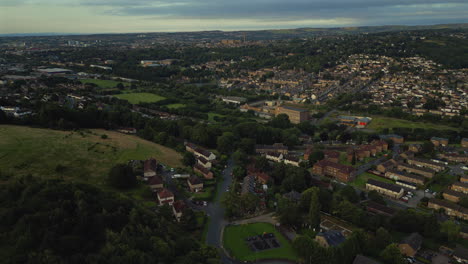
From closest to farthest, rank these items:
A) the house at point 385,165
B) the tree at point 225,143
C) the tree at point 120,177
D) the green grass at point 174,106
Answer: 1. the tree at point 120,177
2. the house at point 385,165
3. the tree at point 225,143
4. the green grass at point 174,106

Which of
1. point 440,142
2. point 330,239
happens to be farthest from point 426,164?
point 330,239

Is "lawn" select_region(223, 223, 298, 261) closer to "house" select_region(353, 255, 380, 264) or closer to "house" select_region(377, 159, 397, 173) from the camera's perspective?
"house" select_region(353, 255, 380, 264)

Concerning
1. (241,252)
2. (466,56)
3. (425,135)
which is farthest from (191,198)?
(466,56)

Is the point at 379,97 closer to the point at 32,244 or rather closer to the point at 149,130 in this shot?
the point at 149,130

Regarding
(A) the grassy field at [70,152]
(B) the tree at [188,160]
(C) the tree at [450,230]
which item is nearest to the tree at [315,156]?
(B) the tree at [188,160]

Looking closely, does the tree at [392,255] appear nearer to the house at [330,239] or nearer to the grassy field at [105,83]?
the house at [330,239]

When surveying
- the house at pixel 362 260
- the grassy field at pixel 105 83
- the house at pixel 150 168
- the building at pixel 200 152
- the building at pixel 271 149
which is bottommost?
the house at pixel 362 260

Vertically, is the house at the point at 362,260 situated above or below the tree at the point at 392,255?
above
